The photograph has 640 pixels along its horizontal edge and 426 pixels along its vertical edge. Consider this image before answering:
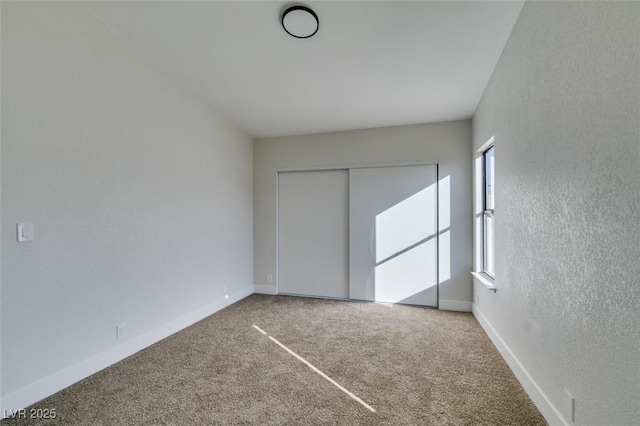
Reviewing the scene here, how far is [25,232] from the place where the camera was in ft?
5.97

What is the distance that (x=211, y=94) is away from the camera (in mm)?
3283

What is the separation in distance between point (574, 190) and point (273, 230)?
3.66 metres

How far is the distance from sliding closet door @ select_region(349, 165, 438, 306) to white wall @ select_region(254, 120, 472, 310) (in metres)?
0.16

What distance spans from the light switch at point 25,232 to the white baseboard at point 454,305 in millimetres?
4050

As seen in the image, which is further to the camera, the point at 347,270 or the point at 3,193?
the point at 347,270

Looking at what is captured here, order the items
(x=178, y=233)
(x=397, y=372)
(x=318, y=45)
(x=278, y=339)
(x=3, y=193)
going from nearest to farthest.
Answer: (x=3, y=193) → (x=397, y=372) → (x=318, y=45) → (x=278, y=339) → (x=178, y=233)

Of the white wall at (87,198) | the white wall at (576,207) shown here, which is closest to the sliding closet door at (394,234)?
the white wall at (576,207)

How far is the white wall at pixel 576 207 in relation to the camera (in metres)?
1.04

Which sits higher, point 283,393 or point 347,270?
point 347,270

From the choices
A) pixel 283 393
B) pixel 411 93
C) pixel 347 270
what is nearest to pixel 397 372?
pixel 283 393

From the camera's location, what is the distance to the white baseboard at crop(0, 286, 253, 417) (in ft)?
5.78

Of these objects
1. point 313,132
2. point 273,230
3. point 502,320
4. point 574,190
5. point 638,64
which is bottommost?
point 502,320

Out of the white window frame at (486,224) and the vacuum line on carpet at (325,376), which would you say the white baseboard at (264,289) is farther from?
the white window frame at (486,224)

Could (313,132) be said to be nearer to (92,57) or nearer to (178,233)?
(178,233)
